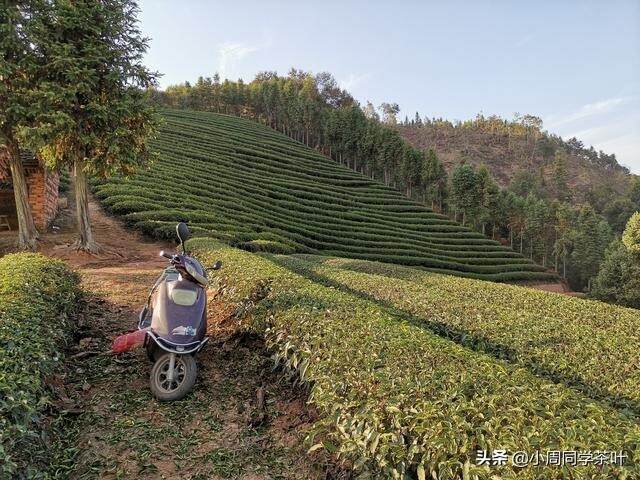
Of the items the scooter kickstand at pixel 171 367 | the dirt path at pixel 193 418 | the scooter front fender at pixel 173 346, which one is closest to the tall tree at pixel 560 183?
the dirt path at pixel 193 418

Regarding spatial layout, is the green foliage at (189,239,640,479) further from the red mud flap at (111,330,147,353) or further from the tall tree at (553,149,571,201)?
the tall tree at (553,149,571,201)

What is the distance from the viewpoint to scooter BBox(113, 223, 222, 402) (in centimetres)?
423

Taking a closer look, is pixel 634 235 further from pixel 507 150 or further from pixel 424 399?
pixel 507 150

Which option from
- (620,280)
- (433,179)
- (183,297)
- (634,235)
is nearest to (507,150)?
(433,179)

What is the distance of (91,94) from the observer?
1153 centimetres

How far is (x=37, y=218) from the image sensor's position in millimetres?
13656

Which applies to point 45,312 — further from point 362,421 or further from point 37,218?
point 37,218

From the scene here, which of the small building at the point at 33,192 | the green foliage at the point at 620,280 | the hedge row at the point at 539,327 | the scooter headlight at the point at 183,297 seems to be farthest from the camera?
the green foliage at the point at 620,280

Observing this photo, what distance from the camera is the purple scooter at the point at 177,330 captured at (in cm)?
423

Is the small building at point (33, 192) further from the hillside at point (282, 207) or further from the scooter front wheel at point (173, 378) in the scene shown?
the scooter front wheel at point (173, 378)

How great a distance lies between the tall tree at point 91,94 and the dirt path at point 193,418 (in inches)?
272

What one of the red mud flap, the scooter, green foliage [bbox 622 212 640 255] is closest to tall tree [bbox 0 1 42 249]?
the red mud flap

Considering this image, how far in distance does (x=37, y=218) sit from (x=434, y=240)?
89.8 feet

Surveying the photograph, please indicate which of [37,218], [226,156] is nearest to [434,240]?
[226,156]
